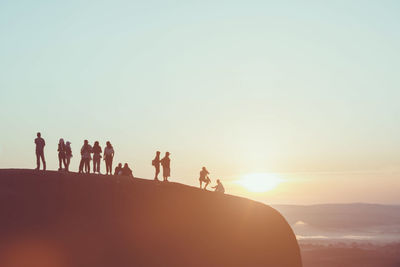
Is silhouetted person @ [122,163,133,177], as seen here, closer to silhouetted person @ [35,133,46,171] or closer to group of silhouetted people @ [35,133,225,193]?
group of silhouetted people @ [35,133,225,193]

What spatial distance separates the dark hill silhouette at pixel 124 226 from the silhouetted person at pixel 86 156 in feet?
3.94

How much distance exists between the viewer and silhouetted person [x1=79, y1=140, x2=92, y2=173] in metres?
33.0

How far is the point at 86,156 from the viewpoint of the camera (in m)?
33.2

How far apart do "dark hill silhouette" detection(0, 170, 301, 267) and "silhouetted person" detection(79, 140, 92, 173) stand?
1200 mm

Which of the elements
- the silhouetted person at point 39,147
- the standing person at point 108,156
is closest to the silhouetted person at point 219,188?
the standing person at point 108,156

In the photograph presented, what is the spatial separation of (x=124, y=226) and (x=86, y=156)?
18.2ft

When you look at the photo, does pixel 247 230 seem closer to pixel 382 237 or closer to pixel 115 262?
pixel 115 262

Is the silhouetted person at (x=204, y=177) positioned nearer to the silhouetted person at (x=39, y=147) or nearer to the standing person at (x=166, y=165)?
the standing person at (x=166, y=165)

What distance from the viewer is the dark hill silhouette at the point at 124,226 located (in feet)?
87.6

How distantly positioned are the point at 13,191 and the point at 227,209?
11.8m

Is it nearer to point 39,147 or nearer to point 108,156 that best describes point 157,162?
point 108,156

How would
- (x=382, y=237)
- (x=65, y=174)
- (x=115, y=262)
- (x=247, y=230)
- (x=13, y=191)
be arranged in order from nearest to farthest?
(x=115, y=262) → (x=13, y=191) → (x=65, y=174) → (x=247, y=230) → (x=382, y=237)

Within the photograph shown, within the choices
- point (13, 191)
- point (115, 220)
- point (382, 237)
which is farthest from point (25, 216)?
point (382, 237)

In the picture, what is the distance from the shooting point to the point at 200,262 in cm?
3056
